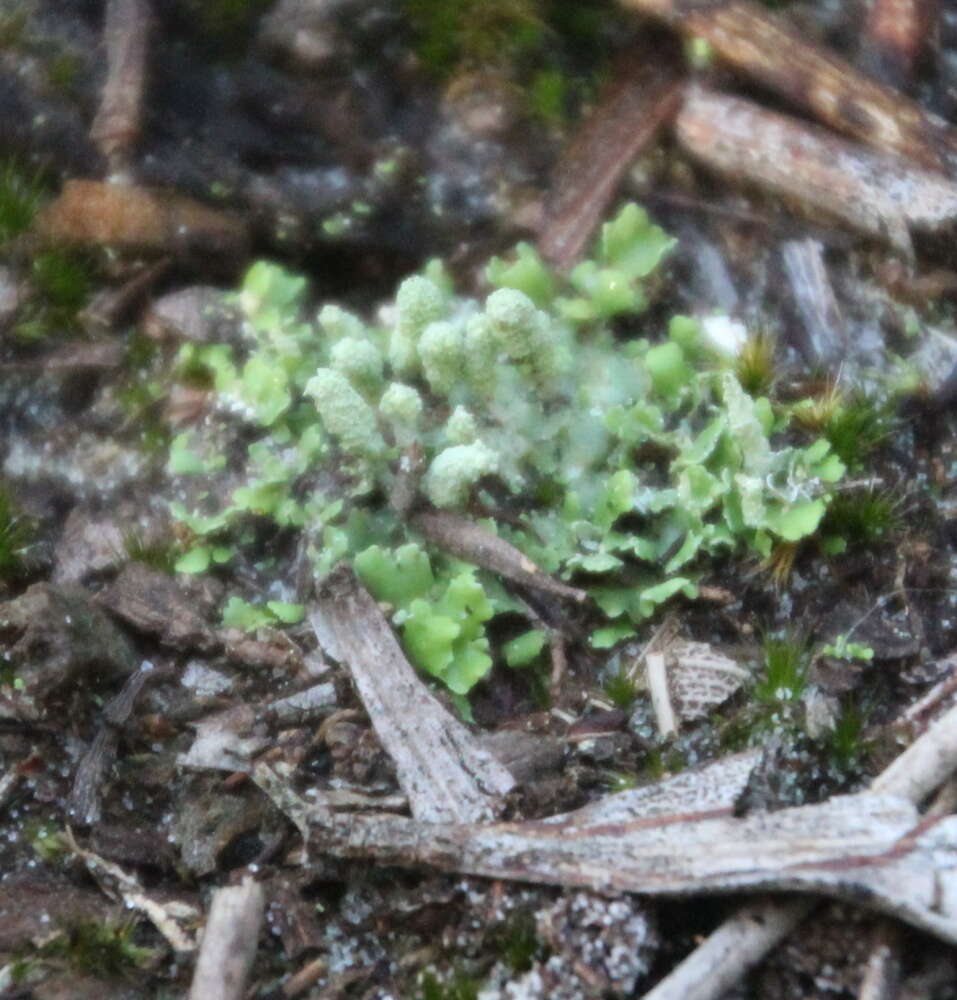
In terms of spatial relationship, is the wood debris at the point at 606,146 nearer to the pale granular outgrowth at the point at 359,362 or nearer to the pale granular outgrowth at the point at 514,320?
the pale granular outgrowth at the point at 514,320

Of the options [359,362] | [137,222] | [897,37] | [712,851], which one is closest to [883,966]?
[712,851]

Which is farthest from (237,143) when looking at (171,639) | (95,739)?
(95,739)

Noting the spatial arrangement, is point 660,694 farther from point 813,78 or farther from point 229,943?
point 813,78

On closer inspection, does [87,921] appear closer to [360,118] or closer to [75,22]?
[360,118]

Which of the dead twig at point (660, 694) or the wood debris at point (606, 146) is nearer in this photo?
the dead twig at point (660, 694)

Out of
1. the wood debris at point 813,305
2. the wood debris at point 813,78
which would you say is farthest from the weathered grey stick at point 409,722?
the wood debris at point 813,78

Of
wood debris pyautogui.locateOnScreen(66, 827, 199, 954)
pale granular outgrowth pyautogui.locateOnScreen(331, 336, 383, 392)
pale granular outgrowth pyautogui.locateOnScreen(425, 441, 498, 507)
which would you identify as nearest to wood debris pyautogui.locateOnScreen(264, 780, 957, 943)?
wood debris pyautogui.locateOnScreen(66, 827, 199, 954)
